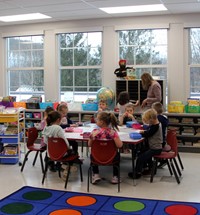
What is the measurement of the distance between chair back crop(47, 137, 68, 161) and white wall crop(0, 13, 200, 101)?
3.36 m

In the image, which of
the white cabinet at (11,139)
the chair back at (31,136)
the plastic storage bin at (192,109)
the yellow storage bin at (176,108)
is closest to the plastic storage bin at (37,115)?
the white cabinet at (11,139)

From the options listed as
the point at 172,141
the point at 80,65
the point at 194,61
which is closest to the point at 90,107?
the point at 80,65

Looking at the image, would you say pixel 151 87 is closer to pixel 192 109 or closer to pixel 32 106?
pixel 192 109

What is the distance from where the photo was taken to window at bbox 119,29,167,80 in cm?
757

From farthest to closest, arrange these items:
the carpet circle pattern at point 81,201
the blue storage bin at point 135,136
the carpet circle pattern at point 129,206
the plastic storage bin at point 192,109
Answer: the plastic storage bin at point 192,109, the blue storage bin at point 135,136, the carpet circle pattern at point 81,201, the carpet circle pattern at point 129,206

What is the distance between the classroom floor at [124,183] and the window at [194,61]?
2091mm

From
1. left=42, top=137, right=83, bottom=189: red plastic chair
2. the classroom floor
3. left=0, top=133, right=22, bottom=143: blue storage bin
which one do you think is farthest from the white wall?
left=42, top=137, right=83, bottom=189: red plastic chair

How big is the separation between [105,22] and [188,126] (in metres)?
2.89

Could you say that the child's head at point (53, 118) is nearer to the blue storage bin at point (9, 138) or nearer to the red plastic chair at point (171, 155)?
the blue storage bin at point (9, 138)

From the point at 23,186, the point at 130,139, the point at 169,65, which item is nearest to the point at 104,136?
the point at 130,139

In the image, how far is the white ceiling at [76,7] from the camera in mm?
6082

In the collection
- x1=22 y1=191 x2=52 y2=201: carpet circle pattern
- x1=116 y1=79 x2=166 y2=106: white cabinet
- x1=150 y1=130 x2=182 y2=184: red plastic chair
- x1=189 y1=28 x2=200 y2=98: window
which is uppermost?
x1=189 y1=28 x2=200 y2=98: window

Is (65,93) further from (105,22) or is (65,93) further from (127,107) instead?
(127,107)

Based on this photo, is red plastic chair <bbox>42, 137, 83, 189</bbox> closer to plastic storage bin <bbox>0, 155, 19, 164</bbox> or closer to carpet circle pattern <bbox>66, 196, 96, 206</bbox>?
carpet circle pattern <bbox>66, 196, 96, 206</bbox>
